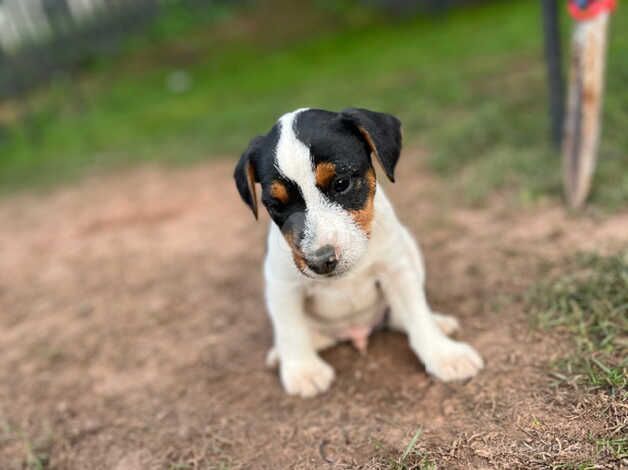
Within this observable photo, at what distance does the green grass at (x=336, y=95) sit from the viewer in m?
7.45

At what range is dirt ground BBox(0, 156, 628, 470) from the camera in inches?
132

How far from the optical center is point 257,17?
20.0 meters

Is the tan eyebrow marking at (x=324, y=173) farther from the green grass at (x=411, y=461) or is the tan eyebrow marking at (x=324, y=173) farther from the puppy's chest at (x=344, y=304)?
the green grass at (x=411, y=461)

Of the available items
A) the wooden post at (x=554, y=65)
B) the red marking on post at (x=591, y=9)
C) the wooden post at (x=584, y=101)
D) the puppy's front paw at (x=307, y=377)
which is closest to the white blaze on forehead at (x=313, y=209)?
the puppy's front paw at (x=307, y=377)

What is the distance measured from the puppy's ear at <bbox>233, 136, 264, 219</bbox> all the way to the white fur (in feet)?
0.69

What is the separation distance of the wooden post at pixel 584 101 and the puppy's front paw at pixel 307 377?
2933 millimetres

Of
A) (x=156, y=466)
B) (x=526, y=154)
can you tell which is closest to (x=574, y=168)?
(x=526, y=154)

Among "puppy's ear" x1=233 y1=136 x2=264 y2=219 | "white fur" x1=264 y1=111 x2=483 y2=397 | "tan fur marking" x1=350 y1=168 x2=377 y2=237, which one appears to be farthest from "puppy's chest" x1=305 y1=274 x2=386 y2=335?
"puppy's ear" x1=233 y1=136 x2=264 y2=219

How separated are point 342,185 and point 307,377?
4.46 ft

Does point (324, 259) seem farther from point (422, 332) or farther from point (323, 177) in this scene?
point (422, 332)

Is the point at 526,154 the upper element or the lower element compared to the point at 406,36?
upper

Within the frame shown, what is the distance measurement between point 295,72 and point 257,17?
5893mm

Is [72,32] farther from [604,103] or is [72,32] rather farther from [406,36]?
[604,103]

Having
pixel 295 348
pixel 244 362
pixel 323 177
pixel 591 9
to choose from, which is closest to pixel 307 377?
pixel 295 348
